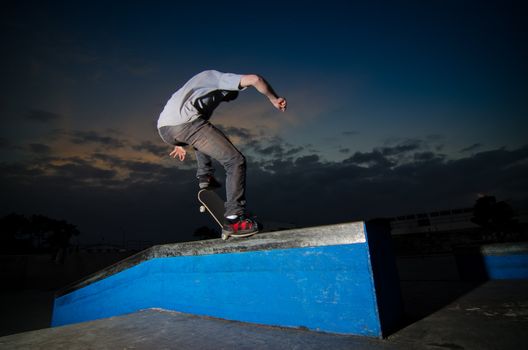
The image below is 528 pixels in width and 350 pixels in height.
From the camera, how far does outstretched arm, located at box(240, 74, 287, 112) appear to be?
2566mm

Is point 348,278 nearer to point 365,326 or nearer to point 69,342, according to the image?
point 365,326

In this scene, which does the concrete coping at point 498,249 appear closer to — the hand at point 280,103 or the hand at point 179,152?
the hand at point 280,103

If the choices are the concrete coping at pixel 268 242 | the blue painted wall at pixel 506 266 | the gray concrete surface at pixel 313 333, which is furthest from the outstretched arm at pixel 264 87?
the blue painted wall at pixel 506 266

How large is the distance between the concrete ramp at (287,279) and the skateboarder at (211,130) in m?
0.39

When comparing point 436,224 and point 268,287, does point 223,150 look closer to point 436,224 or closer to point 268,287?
point 268,287

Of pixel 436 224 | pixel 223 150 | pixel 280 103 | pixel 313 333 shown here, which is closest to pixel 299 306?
pixel 313 333

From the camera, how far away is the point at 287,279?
2078 mm

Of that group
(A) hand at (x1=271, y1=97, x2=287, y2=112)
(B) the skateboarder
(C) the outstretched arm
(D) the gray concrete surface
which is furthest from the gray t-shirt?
(D) the gray concrete surface

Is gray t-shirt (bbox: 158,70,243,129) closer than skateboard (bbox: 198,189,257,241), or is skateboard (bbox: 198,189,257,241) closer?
gray t-shirt (bbox: 158,70,243,129)

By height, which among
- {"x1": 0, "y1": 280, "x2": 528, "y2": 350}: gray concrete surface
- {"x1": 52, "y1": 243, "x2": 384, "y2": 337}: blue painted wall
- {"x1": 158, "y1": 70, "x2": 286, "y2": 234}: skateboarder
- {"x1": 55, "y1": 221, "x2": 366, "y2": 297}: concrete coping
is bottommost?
{"x1": 0, "y1": 280, "x2": 528, "y2": 350}: gray concrete surface

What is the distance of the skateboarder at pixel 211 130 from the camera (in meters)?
2.80

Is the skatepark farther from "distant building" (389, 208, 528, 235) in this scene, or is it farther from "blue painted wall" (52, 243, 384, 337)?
"distant building" (389, 208, 528, 235)

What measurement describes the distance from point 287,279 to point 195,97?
2.09 meters

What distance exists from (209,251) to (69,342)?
4.13ft
